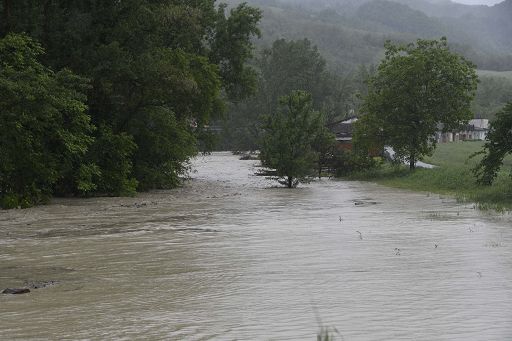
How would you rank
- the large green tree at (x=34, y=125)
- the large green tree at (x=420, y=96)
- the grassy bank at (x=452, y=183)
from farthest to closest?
the large green tree at (x=420, y=96) → the grassy bank at (x=452, y=183) → the large green tree at (x=34, y=125)

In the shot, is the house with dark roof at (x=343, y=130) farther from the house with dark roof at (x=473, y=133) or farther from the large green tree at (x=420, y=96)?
the house with dark roof at (x=473, y=133)

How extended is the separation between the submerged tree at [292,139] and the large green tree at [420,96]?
284 inches

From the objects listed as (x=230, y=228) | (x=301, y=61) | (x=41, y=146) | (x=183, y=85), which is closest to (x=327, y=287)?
(x=230, y=228)

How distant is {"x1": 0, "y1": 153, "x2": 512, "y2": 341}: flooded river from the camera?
897cm

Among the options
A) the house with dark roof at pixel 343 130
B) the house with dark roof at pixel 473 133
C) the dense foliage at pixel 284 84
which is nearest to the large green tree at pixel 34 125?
the house with dark roof at pixel 343 130

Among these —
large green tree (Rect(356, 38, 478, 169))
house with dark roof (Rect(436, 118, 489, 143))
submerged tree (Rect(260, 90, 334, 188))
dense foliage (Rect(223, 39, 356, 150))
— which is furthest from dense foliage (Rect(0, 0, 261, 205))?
house with dark roof (Rect(436, 118, 489, 143))

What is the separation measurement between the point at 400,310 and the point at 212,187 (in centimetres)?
Result: 3260

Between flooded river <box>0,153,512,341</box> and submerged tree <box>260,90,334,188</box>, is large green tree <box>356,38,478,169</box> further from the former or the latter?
flooded river <box>0,153,512,341</box>

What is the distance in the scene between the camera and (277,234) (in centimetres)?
1891

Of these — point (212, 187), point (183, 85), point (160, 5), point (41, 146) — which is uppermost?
point (160, 5)

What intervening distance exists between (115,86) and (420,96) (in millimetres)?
21856

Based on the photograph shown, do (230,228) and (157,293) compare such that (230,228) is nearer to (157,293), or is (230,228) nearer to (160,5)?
(157,293)

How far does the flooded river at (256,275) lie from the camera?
8969 millimetres

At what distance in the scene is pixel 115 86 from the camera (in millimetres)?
33844
